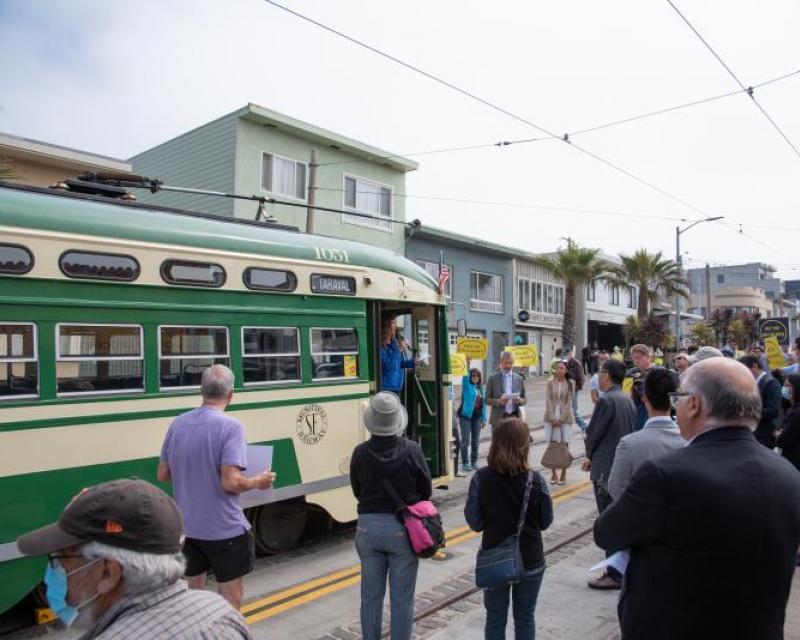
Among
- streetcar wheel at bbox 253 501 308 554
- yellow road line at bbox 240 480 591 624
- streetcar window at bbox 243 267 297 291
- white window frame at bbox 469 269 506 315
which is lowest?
yellow road line at bbox 240 480 591 624

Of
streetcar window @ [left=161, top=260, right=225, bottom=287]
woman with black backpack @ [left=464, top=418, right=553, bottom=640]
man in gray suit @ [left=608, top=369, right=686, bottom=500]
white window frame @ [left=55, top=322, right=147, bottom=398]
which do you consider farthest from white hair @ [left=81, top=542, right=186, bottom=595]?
streetcar window @ [left=161, top=260, right=225, bottom=287]

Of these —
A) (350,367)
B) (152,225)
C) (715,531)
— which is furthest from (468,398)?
(715,531)

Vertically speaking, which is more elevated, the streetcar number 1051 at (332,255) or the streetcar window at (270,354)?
the streetcar number 1051 at (332,255)

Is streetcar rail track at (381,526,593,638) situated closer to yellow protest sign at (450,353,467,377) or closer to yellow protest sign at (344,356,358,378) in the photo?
yellow protest sign at (344,356,358,378)

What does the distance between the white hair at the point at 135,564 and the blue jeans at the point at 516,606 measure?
8.70ft

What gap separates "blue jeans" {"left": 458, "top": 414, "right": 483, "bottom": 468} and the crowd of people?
6.61m

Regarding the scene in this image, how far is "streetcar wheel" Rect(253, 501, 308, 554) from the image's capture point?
650 centimetres

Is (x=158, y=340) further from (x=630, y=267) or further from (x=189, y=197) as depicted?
(x=630, y=267)

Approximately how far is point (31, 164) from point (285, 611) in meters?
13.9

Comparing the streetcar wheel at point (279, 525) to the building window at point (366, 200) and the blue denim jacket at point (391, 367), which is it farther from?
the building window at point (366, 200)

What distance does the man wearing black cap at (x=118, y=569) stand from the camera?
162 centimetres

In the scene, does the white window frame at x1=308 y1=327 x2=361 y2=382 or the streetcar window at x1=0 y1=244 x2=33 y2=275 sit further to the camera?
the white window frame at x1=308 y1=327 x2=361 y2=382

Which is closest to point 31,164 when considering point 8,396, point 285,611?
point 8,396

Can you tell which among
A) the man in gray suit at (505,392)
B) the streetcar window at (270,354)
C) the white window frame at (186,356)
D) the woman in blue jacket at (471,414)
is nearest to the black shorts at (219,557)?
the white window frame at (186,356)
